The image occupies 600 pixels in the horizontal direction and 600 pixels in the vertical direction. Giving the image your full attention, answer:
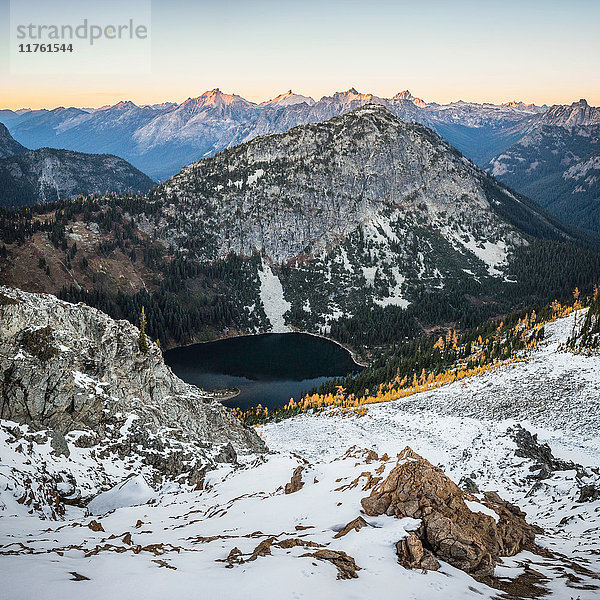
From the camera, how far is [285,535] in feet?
76.6

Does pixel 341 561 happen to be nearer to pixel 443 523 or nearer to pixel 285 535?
pixel 285 535

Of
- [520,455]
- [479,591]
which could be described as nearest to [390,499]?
[479,591]

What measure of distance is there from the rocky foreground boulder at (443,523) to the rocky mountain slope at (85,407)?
2260 centimetres

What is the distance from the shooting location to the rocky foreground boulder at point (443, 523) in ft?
65.3

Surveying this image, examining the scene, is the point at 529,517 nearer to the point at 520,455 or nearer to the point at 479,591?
the point at 520,455

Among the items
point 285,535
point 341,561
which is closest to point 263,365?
point 285,535

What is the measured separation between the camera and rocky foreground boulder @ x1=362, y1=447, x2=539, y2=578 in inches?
783

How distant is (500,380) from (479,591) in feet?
233

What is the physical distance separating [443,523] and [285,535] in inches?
343

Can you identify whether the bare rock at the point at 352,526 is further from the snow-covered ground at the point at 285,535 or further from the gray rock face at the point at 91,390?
the gray rock face at the point at 91,390

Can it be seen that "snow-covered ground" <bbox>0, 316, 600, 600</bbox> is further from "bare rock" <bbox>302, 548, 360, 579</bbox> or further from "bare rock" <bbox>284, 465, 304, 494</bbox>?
"bare rock" <bbox>284, 465, 304, 494</bbox>

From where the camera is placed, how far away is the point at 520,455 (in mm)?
50125

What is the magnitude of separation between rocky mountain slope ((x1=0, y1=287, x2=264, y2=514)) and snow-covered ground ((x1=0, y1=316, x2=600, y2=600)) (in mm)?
2000

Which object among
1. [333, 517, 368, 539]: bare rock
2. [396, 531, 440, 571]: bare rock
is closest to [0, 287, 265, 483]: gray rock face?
[333, 517, 368, 539]: bare rock
